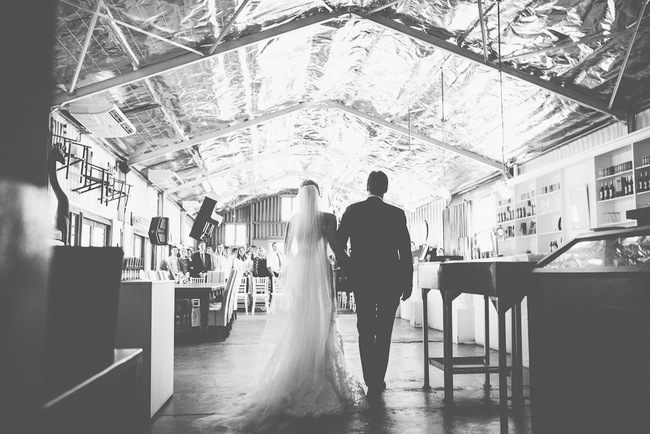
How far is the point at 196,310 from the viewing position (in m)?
8.88

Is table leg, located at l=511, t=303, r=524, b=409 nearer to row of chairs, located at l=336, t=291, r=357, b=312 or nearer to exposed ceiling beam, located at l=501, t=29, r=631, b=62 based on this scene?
exposed ceiling beam, located at l=501, t=29, r=631, b=62

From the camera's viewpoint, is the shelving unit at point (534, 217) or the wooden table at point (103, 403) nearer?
the wooden table at point (103, 403)

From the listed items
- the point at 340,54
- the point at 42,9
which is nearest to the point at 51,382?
the point at 42,9

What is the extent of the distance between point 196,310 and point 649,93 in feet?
25.0

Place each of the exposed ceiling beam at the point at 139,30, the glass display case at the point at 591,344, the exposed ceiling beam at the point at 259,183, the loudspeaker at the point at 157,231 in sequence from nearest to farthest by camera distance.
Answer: the glass display case at the point at 591,344 → the exposed ceiling beam at the point at 139,30 → the loudspeaker at the point at 157,231 → the exposed ceiling beam at the point at 259,183

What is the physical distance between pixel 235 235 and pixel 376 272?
64.0 ft

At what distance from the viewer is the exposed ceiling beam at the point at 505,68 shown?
22.5ft

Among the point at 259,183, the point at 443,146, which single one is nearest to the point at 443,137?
the point at 443,146

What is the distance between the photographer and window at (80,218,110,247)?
8.31m

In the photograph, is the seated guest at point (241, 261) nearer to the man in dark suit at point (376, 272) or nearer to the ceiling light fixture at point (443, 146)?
the ceiling light fixture at point (443, 146)

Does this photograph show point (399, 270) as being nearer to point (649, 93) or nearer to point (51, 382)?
point (51, 382)

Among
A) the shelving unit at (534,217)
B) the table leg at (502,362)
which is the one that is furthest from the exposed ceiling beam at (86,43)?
the shelving unit at (534,217)

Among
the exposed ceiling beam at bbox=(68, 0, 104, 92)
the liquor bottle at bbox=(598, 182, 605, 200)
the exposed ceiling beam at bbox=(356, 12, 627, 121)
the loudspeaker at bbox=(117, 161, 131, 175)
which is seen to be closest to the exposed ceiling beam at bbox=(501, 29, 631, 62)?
the exposed ceiling beam at bbox=(356, 12, 627, 121)

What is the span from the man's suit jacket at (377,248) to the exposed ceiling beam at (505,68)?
387cm
